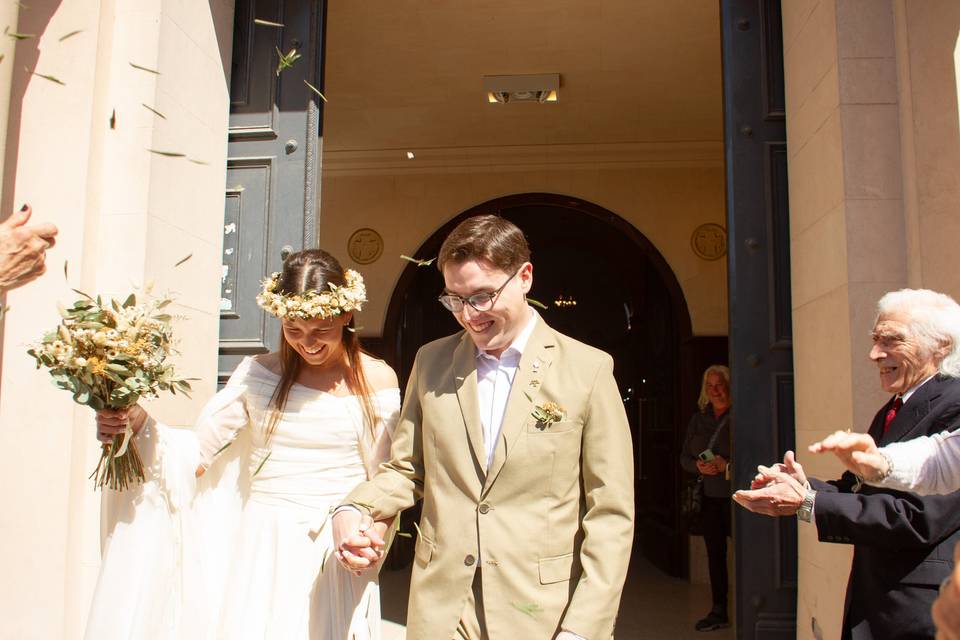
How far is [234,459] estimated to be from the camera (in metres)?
3.54

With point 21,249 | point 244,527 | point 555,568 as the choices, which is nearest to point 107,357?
point 21,249

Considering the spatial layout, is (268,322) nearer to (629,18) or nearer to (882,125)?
(882,125)

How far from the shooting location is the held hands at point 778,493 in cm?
260

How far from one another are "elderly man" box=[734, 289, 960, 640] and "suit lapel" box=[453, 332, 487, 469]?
0.80m

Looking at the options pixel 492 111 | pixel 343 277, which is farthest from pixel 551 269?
pixel 343 277

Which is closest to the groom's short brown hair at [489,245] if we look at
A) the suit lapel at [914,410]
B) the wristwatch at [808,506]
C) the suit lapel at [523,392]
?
the suit lapel at [523,392]

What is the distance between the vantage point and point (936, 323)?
8.63ft

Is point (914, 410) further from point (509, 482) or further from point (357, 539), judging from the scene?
point (357, 539)

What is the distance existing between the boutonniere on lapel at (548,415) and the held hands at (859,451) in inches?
27.4

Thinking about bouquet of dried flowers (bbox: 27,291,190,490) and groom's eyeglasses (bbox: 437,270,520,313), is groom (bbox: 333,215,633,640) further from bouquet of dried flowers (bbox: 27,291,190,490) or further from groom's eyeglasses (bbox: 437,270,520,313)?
bouquet of dried flowers (bbox: 27,291,190,490)

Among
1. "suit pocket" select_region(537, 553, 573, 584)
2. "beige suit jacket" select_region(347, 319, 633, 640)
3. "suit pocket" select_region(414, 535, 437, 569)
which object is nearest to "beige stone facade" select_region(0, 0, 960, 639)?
"beige suit jacket" select_region(347, 319, 633, 640)

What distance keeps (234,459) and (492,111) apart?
5.55 m

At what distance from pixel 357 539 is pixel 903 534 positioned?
155cm

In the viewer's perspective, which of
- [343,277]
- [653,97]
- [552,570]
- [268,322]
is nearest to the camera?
[552,570]
